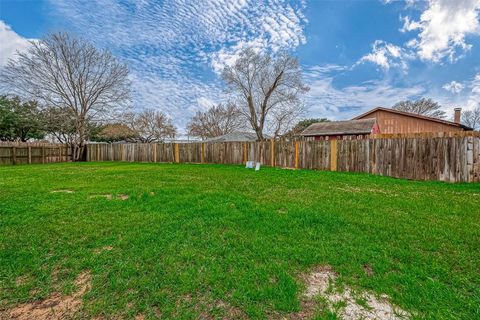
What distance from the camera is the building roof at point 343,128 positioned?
20.6m

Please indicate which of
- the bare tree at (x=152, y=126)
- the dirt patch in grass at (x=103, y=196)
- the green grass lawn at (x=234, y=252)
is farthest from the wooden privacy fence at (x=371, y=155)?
the bare tree at (x=152, y=126)

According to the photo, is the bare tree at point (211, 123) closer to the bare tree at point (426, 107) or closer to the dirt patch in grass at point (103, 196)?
the bare tree at point (426, 107)

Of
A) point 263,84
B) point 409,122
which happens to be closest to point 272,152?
point 263,84

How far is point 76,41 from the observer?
56.8 ft

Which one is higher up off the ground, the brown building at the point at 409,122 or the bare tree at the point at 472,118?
the bare tree at the point at 472,118

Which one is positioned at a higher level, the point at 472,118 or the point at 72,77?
the point at 72,77

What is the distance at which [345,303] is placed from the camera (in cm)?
159

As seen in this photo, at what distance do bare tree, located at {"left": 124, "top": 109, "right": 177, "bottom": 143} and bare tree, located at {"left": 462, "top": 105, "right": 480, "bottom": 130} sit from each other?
142ft

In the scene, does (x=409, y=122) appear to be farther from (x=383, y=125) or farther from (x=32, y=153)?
(x=32, y=153)

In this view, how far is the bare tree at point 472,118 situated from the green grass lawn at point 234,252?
41330 mm

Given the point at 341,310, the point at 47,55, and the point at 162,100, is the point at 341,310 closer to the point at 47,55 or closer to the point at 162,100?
the point at 162,100

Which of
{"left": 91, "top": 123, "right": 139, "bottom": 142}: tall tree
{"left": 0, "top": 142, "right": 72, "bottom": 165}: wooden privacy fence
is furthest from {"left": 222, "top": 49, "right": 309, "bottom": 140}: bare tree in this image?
{"left": 91, "top": 123, "right": 139, "bottom": 142}: tall tree

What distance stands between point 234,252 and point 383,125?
88.0 feet

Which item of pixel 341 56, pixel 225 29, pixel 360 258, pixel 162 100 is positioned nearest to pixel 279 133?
pixel 341 56
